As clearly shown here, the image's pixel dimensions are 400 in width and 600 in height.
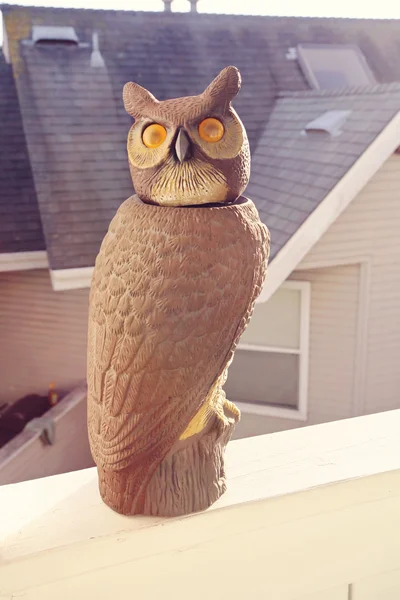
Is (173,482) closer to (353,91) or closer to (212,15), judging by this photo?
(353,91)

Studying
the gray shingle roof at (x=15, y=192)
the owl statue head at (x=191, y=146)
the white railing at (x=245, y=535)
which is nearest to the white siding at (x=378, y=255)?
the gray shingle roof at (x=15, y=192)

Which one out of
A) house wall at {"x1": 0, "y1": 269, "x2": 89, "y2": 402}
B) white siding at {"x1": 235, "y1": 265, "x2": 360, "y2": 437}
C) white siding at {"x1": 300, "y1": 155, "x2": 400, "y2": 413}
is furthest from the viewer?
house wall at {"x1": 0, "y1": 269, "x2": 89, "y2": 402}

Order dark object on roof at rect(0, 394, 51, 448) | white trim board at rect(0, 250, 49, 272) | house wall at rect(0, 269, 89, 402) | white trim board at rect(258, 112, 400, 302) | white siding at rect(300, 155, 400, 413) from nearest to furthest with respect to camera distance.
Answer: white trim board at rect(258, 112, 400, 302) → white siding at rect(300, 155, 400, 413) → white trim board at rect(0, 250, 49, 272) → dark object on roof at rect(0, 394, 51, 448) → house wall at rect(0, 269, 89, 402)

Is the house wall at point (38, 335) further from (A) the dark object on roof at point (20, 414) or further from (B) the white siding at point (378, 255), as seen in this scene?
(B) the white siding at point (378, 255)

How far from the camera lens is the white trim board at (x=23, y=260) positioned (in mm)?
2801

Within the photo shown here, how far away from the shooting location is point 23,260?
283 centimetres

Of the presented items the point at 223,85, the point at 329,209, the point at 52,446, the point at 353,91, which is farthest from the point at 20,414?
the point at 223,85

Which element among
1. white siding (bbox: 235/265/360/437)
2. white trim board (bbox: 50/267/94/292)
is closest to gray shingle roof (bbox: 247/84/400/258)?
white siding (bbox: 235/265/360/437)

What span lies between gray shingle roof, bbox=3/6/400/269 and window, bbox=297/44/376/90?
8cm

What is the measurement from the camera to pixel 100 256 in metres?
0.78

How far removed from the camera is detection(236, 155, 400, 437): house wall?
250cm

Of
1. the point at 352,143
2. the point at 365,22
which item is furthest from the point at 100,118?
the point at 365,22

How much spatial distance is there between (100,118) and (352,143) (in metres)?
1.39

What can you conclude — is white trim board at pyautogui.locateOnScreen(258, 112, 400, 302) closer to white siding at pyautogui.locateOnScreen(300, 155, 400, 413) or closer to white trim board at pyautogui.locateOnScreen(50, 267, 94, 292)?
white siding at pyautogui.locateOnScreen(300, 155, 400, 413)
